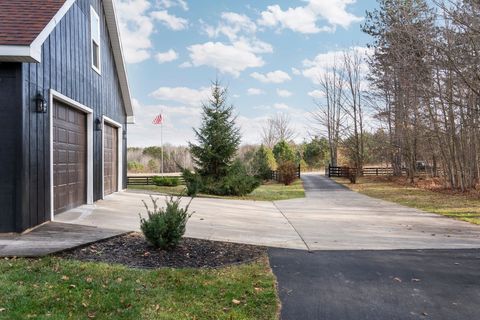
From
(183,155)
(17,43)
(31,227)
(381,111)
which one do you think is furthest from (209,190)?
(183,155)

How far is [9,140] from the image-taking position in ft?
22.5

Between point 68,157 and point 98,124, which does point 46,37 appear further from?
point 98,124

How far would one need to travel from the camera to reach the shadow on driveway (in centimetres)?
391

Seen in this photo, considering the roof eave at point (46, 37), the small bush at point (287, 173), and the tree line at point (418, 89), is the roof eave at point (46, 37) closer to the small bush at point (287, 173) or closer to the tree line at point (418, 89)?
the tree line at point (418, 89)

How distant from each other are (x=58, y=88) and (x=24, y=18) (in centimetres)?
169

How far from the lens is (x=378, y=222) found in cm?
998

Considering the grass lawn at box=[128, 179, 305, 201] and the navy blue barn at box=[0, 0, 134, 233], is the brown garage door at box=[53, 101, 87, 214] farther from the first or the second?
the grass lawn at box=[128, 179, 305, 201]

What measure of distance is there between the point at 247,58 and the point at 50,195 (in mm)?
14512

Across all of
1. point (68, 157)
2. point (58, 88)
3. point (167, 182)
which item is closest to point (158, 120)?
point (167, 182)

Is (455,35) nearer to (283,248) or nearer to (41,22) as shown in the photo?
(283,248)

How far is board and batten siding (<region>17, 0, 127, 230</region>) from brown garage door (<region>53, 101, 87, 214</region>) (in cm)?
51

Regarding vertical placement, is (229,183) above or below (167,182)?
above

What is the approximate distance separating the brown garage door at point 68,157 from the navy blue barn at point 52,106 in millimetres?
22

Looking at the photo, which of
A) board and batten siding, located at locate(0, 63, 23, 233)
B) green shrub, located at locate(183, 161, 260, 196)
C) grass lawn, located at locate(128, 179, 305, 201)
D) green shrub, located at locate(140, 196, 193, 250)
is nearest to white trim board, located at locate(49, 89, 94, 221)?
board and batten siding, located at locate(0, 63, 23, 233)
